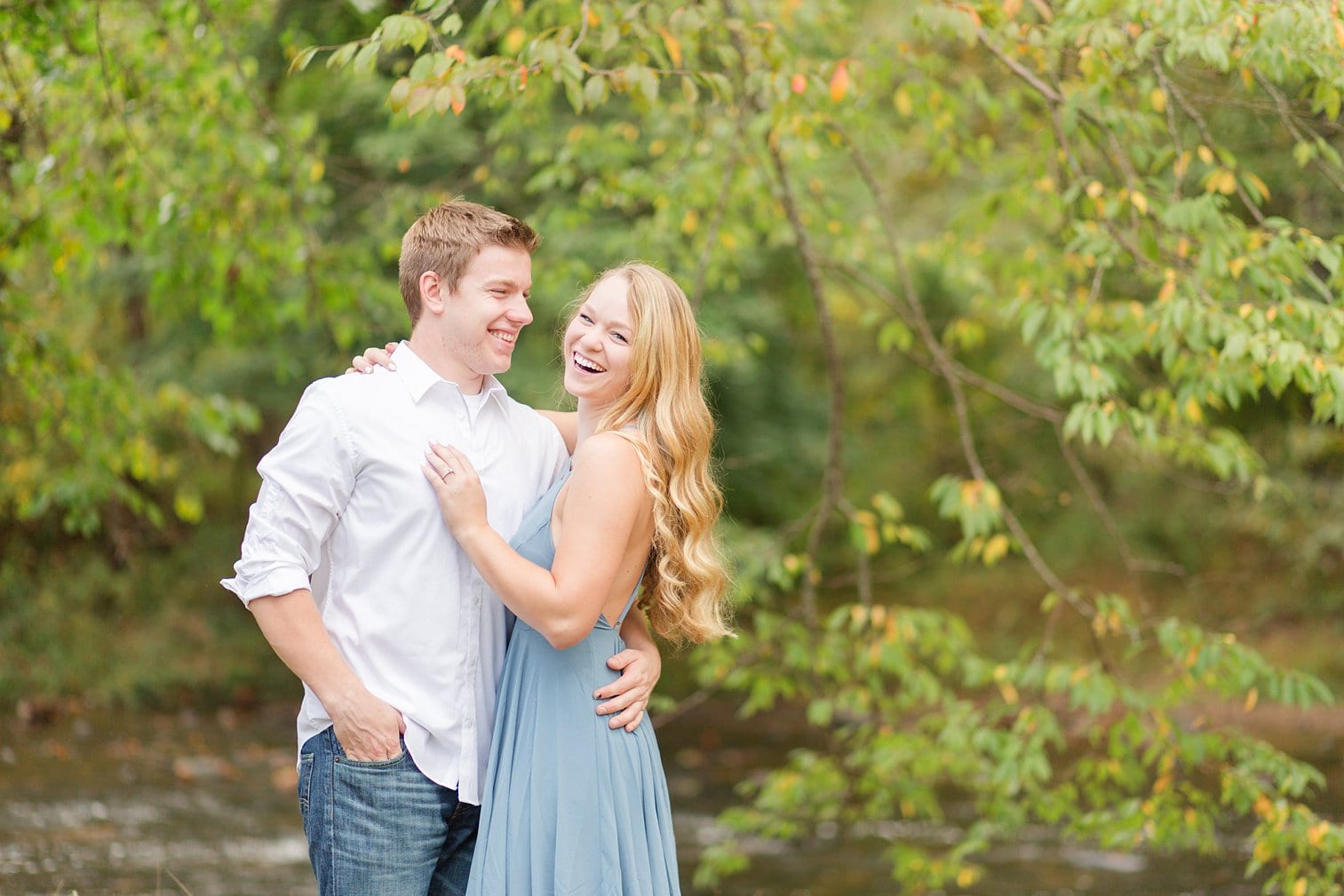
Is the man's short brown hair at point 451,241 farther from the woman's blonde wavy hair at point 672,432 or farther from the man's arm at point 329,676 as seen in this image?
the man's arm at point 329,676

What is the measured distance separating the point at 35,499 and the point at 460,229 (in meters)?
4.58

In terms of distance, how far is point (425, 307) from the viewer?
9.02 ft

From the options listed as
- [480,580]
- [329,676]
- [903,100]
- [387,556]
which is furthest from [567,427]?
[903,100]

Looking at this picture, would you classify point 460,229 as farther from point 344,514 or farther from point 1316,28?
point 1316,28

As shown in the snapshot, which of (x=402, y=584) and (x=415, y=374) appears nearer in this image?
(x=402, y=584)

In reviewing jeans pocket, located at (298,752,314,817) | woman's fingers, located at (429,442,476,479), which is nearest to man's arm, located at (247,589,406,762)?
jeans pocket, located at (298,752,314,817)

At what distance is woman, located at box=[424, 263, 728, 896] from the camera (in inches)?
100

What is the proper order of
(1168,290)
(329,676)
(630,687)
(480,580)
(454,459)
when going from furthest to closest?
(1168,290) → (630,687) → (480,580) → (454,459) → (329,676)

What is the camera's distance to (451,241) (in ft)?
8.87

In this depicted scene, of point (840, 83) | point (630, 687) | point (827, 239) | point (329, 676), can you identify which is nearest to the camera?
point (329, 676)

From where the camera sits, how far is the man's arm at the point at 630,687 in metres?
2.73

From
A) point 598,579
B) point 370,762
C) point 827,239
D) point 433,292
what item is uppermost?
point 827,239

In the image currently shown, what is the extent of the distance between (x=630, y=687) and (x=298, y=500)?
2.70 ft

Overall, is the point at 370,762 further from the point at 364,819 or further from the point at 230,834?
the point at 230,834
